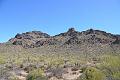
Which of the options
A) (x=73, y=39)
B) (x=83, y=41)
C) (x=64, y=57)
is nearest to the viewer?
(x=64, y=57)

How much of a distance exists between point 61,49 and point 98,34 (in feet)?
49.4

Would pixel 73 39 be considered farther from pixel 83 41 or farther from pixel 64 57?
pixel 64 57

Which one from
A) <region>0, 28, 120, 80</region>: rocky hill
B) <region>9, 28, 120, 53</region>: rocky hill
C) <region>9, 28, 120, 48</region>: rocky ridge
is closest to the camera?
<region>0, 28, 120, 80</region>: rocky hill

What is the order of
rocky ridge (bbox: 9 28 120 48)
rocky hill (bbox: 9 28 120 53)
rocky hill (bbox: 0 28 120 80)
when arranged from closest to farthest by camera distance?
rocky hill (bbox: 0 28 120 80) < rocky hill (bbox: 9 28 120 53) < rocky ridge (bbox: 9 28 120 48)

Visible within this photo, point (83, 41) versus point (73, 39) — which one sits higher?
point (73, 39)

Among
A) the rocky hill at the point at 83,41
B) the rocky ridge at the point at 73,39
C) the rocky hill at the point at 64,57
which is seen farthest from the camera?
the rocky ridge at the point at 73,39

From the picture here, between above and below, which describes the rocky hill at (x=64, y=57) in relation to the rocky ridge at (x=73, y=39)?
below

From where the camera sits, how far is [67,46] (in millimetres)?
65562

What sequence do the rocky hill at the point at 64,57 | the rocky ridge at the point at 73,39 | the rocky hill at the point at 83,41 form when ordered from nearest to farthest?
the rocky hill at the point at 64,57
the rocky hill at the point at 83,41
the rocky ridge at the point at 73,39

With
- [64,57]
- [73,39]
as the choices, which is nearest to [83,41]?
[73,39]

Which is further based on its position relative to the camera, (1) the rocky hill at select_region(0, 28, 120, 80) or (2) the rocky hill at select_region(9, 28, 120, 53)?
(2) the rocky hill at select_region(9, 28, 120, 53)

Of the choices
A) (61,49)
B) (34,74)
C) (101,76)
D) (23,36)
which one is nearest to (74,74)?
(34,74)

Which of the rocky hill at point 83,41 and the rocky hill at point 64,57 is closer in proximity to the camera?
the rocky hill at point 64,57

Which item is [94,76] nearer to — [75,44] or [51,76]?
[51,76]
